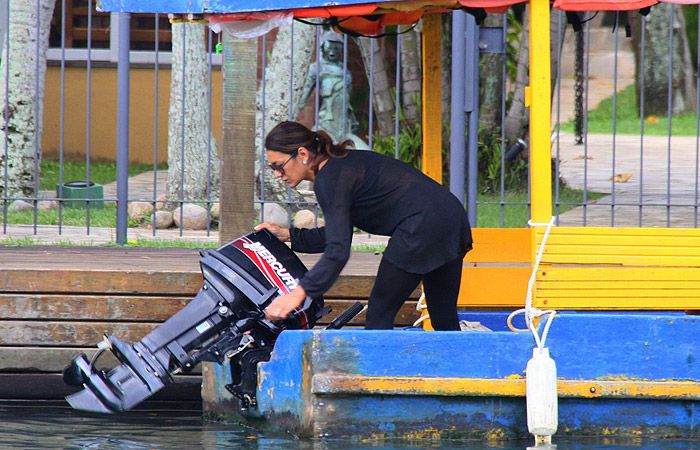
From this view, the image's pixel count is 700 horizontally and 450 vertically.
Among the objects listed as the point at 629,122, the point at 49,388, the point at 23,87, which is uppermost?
the point at 629,122

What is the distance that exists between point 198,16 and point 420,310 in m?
1.98

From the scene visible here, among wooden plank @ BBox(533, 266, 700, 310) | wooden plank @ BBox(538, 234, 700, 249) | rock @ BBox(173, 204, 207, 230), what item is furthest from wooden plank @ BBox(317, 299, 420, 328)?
rock @ BBox(173, 204, 207, 230)

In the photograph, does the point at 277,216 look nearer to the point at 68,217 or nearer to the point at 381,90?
the point at 68,217

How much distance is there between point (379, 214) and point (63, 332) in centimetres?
200

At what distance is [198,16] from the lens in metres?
4.80

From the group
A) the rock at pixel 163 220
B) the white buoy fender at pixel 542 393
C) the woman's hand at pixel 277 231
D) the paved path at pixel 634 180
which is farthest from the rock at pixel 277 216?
the white buoy fender at pixel 542 393

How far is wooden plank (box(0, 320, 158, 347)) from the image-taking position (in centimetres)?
565

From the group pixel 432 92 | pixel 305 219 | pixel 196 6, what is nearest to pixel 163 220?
pixel 305 219

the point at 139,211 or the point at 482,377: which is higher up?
the point at 139,211

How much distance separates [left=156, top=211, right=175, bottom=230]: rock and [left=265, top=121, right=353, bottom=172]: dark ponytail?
4.44 m

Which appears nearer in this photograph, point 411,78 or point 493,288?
point 493,288

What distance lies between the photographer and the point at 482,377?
4594 millimetres

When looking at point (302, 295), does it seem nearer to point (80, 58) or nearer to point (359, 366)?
point (359, 366)

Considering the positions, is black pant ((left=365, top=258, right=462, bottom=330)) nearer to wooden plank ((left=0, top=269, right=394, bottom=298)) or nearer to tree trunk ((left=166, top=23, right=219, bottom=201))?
wooden plank ((left=0, top=269, right=394, bottom=298))
